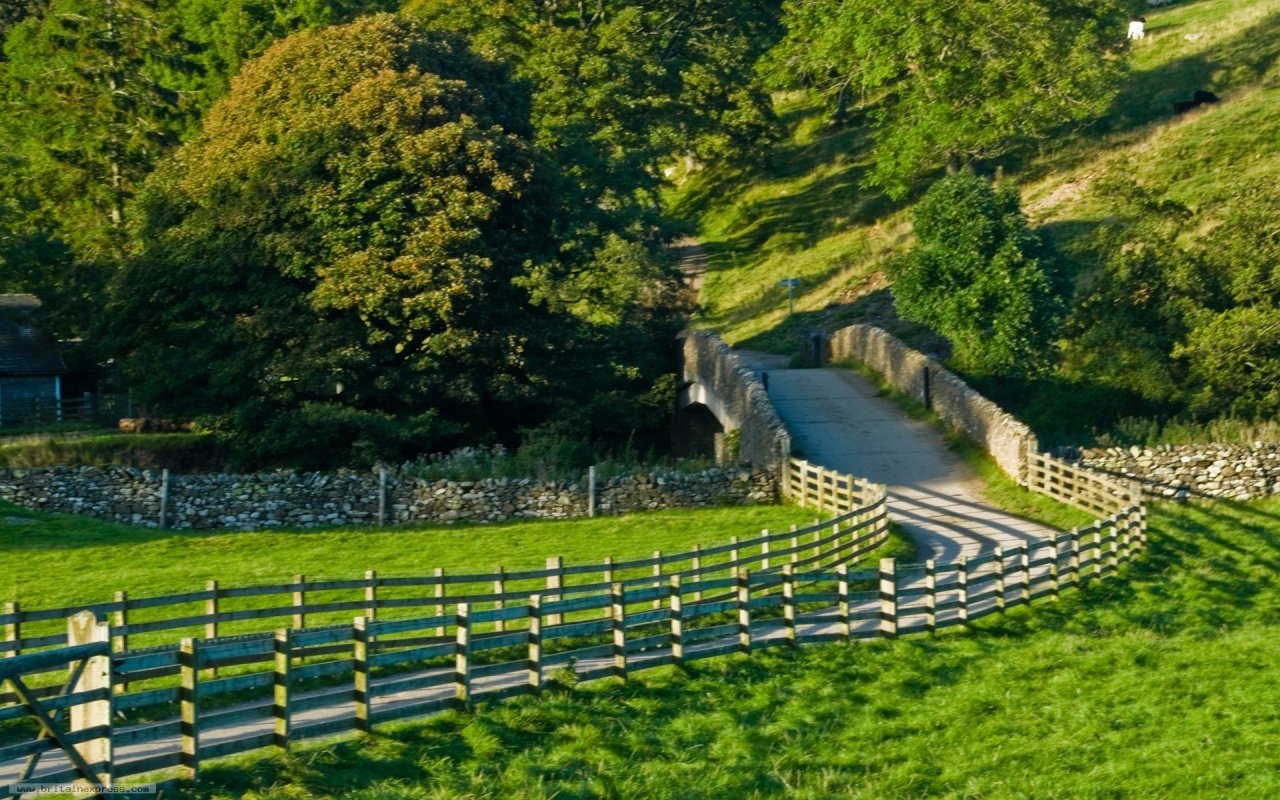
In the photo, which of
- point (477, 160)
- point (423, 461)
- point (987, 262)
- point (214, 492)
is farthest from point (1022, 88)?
point (214, 492)

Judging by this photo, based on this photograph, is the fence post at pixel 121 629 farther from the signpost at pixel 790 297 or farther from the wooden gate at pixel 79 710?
the signpost at pixel 790 297

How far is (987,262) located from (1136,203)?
491 cm

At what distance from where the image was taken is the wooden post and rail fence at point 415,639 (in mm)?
13195

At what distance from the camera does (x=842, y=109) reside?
289 feet

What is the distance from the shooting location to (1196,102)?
228ft

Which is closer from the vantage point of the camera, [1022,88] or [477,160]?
[477,160]

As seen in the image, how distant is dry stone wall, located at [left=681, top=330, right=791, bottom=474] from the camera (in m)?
38.8

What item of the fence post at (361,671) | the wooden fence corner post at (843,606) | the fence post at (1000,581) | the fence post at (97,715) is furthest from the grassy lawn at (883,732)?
the fence post at (97,715)

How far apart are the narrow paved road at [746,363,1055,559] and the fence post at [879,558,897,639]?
771 centimetres

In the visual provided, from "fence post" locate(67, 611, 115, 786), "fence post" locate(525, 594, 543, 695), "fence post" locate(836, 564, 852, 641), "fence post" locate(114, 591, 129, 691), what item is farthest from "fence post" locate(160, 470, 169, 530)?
"fence post" locate(67, 611, 115, 786)

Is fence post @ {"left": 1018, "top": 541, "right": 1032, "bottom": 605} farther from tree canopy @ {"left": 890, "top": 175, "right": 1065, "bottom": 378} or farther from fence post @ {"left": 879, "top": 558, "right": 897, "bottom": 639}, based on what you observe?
tree canopy @ {"left": 890, "top": 175, "right": 1065, "bottom": 378}

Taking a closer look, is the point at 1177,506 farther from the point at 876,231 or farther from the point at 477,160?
the point at 876,231

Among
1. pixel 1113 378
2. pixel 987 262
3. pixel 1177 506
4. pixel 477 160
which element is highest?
Result: pixel 477 160

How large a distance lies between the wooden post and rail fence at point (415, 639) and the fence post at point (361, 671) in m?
0.02
